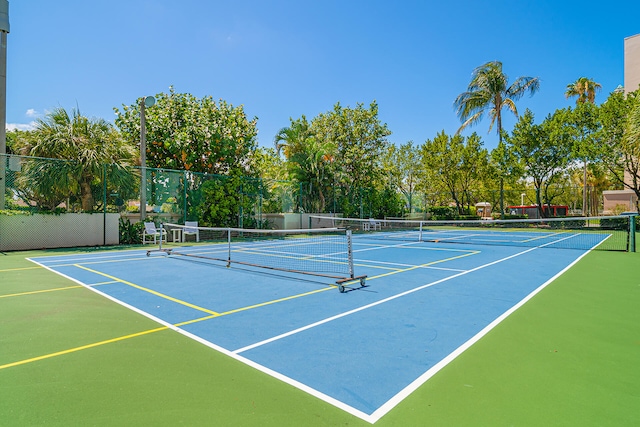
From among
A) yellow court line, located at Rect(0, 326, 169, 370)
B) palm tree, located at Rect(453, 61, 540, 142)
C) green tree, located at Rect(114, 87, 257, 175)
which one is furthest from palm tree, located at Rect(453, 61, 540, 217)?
yellow court line, located at Rect(0, 326, 169, 370)

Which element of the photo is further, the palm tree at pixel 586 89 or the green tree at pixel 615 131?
the palm tree at pixel 586 89

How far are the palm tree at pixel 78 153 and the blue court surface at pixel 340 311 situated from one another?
6.27 metres

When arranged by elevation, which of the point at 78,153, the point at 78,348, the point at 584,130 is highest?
the point at 584,130

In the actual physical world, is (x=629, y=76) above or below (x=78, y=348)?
above

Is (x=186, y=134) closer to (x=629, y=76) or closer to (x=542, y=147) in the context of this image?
(x=542, y=147)

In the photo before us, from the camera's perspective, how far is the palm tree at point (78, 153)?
1542cm

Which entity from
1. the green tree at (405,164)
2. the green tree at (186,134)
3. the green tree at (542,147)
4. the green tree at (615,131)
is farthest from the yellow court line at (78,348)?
the green tree at (405,164)

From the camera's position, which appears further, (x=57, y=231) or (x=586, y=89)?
(x=586, y=89)

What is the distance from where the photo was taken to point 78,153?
16.1m

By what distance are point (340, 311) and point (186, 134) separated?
60.5 feet

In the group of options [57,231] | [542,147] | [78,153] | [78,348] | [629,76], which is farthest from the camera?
[629,76]

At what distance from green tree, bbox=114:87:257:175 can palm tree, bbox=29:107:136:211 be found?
156 inches

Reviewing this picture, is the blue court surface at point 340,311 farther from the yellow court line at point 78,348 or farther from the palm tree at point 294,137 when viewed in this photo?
the palm tree at point 294,137

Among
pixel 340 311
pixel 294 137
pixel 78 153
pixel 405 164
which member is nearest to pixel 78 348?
pixel 340 311
